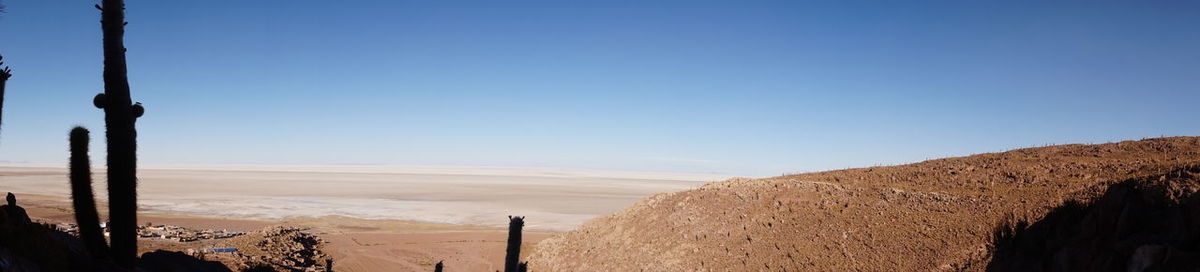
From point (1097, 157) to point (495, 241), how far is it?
89.0ft

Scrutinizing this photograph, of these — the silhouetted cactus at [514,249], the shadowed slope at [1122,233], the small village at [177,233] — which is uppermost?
the shadowed slope at [1122,233]

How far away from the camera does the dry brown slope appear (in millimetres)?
13570

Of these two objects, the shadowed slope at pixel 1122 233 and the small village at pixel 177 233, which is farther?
the small village at pixel 177 233

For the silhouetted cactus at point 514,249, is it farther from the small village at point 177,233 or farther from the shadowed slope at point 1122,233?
the small village at point 177,233

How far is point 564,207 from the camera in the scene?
60.0m

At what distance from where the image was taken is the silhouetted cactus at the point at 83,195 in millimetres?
8328

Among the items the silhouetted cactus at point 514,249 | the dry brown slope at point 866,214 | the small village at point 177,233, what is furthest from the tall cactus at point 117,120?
the small village at point 177,233

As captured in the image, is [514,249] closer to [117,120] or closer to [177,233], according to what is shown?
[117,120]

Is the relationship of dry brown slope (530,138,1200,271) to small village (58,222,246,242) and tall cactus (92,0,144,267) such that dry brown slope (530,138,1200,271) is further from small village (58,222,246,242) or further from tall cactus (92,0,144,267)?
small village (58,222,246,242)

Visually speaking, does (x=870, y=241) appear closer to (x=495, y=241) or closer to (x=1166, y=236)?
(x=1166, y=236)

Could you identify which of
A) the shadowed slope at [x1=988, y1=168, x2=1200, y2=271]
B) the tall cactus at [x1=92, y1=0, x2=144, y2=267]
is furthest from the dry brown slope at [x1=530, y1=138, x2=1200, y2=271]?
the tall cactus at [x1=92, y1=0, x2=144, y2=267]

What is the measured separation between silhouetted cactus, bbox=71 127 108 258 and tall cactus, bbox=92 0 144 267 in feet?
0.99

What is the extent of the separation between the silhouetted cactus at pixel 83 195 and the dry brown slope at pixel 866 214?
13365 mm

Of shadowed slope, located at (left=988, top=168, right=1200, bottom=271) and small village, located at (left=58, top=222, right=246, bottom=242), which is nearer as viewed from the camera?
shadowed slope, located at (left=988, top=168, right=1200, bottom=271)
